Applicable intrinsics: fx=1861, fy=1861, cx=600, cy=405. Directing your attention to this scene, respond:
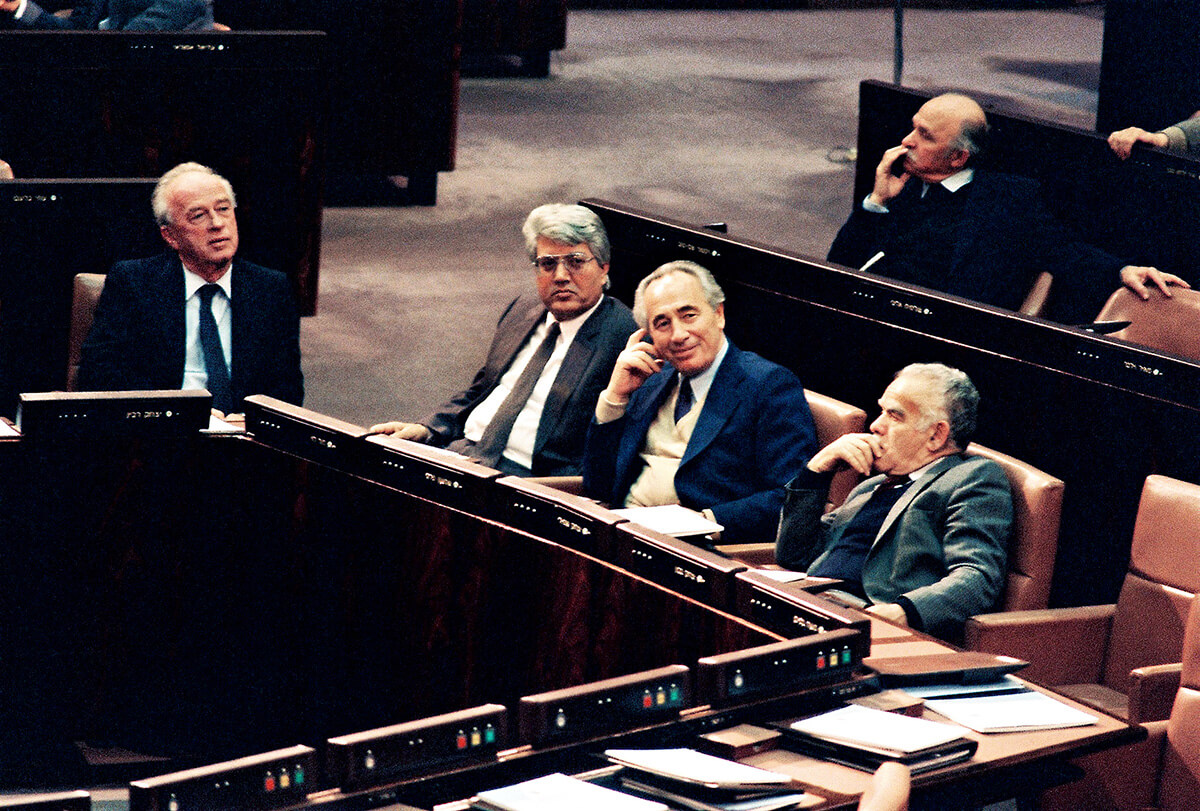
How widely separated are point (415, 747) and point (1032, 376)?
224cm

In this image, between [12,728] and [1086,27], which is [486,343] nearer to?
[12,728]

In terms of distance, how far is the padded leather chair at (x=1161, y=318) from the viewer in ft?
16.4

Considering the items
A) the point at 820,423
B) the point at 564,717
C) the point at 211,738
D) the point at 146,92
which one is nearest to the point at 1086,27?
the point at 146,92

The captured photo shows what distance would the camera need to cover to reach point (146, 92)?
20.7 ft

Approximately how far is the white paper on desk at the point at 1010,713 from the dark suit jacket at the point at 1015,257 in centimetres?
247

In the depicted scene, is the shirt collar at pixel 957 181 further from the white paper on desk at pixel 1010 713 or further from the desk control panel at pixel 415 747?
the desk control panel at pixel 415 747

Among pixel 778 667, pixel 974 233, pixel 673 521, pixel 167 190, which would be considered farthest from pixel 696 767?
pixel 974 233

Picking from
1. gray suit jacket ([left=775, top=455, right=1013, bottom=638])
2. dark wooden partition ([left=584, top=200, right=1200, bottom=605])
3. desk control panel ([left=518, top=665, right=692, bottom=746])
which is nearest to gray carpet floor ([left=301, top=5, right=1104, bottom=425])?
dark wooden partition ([left=584, top=200, right=1200, bottom=605])

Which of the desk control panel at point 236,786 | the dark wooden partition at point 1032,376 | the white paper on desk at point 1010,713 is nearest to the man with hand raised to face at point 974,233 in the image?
the dark wooden partition at point 1032,376

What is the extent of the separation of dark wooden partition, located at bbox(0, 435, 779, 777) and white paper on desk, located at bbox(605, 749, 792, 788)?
3.49ft

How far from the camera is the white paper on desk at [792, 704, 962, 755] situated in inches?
109

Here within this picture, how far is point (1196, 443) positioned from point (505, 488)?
5.12 ft

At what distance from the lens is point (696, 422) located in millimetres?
4426

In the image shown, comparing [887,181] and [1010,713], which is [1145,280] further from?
[1010,713]
